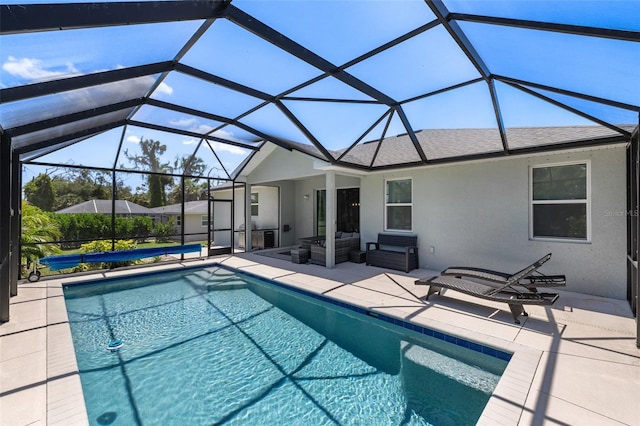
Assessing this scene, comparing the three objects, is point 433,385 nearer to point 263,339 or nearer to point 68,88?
point 263,339

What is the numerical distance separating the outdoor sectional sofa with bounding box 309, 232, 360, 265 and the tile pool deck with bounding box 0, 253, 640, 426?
236 cm

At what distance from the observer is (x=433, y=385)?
341 centimetres

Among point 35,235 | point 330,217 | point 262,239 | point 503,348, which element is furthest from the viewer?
point 262,239

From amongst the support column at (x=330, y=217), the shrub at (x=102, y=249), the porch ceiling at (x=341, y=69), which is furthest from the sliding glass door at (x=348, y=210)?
the shrub at (x=102, y=249)

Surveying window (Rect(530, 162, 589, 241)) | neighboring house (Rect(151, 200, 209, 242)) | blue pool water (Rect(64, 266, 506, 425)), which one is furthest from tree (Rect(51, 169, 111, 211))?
window (Rect(530, 162, 589, 241))

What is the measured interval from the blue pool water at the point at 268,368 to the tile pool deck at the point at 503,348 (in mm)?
313

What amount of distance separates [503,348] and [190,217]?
19.8 meters

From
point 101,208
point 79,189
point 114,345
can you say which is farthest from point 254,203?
point 79,189

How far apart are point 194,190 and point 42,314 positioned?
84.7 feet

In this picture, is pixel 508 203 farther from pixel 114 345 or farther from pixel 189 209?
pixel 189 209

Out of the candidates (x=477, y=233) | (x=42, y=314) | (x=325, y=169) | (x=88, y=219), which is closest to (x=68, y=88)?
(x=42, y=314)

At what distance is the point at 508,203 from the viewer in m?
6.93

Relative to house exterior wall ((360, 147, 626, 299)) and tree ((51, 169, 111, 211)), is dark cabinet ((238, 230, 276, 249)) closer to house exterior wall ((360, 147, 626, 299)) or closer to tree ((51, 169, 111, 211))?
house exterior wall ((360, 147, 626, 299))

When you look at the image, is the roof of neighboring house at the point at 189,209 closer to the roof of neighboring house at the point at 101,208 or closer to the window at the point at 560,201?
the roof of neighboring house at the point at 101,208
